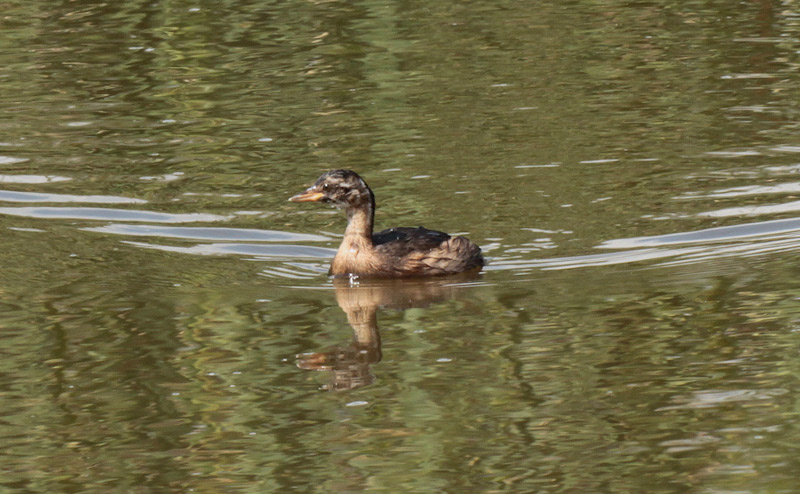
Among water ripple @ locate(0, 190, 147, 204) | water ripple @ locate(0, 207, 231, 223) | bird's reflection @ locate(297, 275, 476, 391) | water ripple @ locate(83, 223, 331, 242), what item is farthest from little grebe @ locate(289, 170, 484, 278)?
water ripple @ locate(0, 190, 147, 204)

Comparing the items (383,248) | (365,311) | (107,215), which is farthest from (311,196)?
(107,215)

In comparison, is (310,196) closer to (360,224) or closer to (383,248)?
(360,224)

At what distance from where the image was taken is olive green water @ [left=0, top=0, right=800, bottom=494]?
23.2 ft

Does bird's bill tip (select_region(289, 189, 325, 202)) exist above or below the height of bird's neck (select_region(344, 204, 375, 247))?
above

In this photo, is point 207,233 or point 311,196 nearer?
point 311,196

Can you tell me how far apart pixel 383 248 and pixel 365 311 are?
53.9 inches

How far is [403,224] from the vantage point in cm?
1278

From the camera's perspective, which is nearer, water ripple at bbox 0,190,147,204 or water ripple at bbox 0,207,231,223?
water ripple at bbox 0,207,231,223

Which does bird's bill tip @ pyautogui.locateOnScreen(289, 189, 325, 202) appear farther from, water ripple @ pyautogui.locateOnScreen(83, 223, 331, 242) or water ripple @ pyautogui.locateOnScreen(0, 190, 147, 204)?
water ripple @ pyautogui.locateOnScreen(0, 190, 147, 204)

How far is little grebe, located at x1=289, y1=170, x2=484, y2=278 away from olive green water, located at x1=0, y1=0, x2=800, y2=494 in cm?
21

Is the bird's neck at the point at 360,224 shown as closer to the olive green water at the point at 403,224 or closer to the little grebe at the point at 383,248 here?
the little grebe at the point at 383,248

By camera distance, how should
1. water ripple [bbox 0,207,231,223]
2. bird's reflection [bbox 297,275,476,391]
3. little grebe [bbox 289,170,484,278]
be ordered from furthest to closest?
water ripple [bbox 0,207,231,223] < little grebe [bbox 289,170,484,278] < bird's reflection [bbox 297,275,476,391]

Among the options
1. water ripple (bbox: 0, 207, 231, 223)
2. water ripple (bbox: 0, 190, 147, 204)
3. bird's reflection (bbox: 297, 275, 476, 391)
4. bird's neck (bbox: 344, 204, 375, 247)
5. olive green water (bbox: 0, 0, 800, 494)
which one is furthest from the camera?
water ripple (bbox: 0, 190, 147, 204)

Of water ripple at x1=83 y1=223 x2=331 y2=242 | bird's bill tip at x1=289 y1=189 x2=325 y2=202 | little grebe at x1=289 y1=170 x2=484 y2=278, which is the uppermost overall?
bird's bill tip at x1=289 y1=189 x2=325 y2=202
